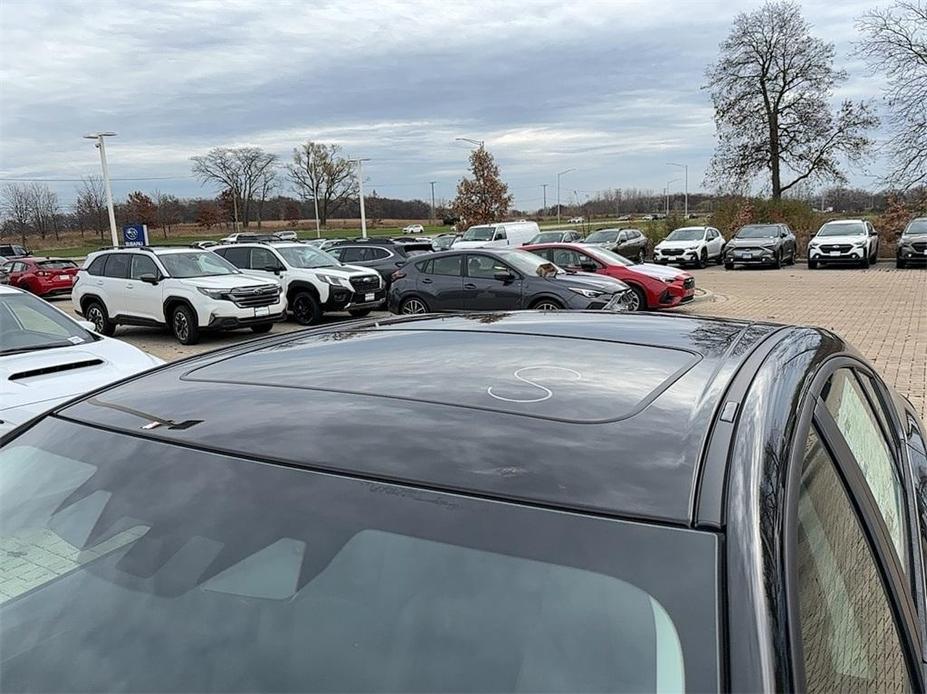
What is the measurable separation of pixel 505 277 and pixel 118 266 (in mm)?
7738

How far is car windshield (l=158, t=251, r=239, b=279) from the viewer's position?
13448 millimetres

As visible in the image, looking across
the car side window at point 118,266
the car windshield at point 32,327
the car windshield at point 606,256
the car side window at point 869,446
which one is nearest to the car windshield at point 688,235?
the car windshield at point 606,256

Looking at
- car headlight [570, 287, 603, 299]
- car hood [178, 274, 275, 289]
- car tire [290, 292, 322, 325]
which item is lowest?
car tire [290, 292, 322, 325]

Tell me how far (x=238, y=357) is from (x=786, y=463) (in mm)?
1615

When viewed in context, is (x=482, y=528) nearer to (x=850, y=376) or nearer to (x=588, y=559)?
(x=588, y=559)

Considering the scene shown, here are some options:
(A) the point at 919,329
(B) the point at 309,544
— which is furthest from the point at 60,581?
(A) the point at 919,329

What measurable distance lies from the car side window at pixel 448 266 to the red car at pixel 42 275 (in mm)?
16533

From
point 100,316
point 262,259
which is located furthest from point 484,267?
point 100,316

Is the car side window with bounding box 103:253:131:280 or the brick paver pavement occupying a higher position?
the car side window with bounding box 103:253:131:280

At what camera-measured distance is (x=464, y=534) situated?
3.78ft

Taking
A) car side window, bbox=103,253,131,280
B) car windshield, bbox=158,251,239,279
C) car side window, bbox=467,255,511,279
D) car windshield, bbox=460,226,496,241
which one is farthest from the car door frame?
car windshield, bbox=460,226,496,241

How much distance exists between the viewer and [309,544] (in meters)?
1.27

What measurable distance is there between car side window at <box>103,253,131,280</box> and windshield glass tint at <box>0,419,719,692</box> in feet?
45.2

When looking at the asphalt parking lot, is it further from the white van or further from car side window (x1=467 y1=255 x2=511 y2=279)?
the white van
